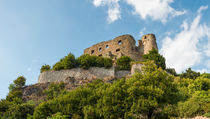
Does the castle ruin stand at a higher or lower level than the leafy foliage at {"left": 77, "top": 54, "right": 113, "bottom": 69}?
higher

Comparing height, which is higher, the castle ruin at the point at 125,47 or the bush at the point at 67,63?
the castle ruin at the point at 125,47

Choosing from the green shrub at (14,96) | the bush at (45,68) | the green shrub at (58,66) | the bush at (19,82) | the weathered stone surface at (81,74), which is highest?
the bush at (45,68)

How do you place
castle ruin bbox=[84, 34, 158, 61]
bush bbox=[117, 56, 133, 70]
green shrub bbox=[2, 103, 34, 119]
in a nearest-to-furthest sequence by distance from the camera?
green shrub bbox=[2, 103, 34, 119] → bush bbox=[117, 56, 133, 70] → castle ruin bbox=[84, 34, 158, 61]

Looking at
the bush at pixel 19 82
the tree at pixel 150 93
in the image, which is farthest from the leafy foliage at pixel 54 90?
the tree at pixel 150 93

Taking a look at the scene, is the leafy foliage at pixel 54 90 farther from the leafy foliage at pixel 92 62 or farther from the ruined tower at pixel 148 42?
the ruined tower at pixel 148 42

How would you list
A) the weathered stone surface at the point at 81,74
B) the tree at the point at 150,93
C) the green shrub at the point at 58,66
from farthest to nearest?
the green shrub at the point at 58,66 < the weathered stone surface at the point at 81,74 < the tree at the point at 150,93

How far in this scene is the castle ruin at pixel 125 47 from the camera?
4159cm

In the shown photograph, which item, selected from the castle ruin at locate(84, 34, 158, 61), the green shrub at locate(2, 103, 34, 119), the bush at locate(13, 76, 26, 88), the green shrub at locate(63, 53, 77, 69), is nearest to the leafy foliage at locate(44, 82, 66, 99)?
the green shrub at locate(2, 103, 34, 119)

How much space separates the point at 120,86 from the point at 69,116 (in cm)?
547

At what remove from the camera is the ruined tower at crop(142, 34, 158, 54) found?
140ft

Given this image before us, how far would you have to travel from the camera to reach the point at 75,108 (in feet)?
61.6

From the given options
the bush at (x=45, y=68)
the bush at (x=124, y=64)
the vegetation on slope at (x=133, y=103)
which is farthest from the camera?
the bush at (x=45, y=68)

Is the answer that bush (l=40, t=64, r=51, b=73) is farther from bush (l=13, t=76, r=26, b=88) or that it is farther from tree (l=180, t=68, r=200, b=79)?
tree (l=180, t=68, r=200, b=79)

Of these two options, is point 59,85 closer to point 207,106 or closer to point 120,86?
point 120,86
